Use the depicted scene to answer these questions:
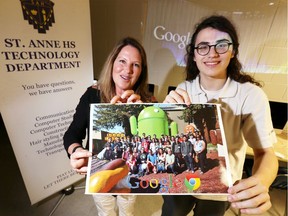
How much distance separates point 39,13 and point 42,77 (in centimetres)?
44

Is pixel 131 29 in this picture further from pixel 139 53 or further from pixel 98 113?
pixel 98 113

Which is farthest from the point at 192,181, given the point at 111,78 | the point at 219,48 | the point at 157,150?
the point at 111,78

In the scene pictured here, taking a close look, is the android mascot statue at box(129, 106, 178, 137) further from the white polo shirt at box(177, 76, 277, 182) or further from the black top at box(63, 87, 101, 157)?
the black top at box(63, 87, 101, 157)

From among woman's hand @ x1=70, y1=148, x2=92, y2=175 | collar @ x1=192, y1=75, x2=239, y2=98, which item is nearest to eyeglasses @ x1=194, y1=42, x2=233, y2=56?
collar @ x1=192, y1=75, x2=239, y2=98

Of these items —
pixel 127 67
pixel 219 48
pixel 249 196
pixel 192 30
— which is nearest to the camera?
pixel 249 196

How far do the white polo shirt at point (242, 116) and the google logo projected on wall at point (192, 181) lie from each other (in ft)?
1.03

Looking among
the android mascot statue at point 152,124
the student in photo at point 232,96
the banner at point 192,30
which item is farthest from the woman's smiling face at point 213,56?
the banner at point 192,30

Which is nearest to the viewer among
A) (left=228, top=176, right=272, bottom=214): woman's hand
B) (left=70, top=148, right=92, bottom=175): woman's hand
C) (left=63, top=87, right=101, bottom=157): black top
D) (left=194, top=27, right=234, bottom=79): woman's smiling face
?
(left=228, top=176, right=272, bottom=214): woman's hand

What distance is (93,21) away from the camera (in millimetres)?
2484

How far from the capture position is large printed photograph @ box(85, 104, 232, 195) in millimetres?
609

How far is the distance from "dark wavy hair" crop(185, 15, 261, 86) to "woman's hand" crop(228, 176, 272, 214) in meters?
0.46

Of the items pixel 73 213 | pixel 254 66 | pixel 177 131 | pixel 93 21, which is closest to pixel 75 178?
pixel 73 213

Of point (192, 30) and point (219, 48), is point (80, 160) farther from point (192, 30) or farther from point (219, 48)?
point (192, 30)

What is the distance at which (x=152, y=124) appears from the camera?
0.67 meters
